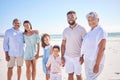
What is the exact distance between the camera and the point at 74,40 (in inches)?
250

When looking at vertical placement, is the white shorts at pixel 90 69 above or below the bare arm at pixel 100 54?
below

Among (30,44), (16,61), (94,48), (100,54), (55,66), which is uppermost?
(30,44)

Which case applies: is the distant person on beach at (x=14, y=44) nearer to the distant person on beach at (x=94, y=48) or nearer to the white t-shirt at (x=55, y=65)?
the white t-shirt at (x=55, y=65)

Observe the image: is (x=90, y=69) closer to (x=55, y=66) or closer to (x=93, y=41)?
(x=93, y=41)

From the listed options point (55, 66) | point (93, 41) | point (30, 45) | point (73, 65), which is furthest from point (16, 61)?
point (93, 41)

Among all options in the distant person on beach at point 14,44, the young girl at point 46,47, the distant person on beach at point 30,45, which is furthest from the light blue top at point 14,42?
the young girl at point 46,47

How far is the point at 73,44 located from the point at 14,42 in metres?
1.91

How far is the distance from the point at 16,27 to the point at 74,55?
81.1 inches

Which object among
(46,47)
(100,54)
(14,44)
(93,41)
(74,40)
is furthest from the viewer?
(14,44)

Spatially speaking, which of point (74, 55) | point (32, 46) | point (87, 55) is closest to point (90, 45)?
point (87, 55)

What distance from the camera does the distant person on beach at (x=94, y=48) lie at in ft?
16.6

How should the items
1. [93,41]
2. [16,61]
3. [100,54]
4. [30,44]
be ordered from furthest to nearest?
[16,61]
[30,44]
[93,41]
[100,54]

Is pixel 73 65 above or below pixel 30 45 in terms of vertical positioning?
below

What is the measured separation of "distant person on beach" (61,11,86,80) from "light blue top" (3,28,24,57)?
5.20ft
